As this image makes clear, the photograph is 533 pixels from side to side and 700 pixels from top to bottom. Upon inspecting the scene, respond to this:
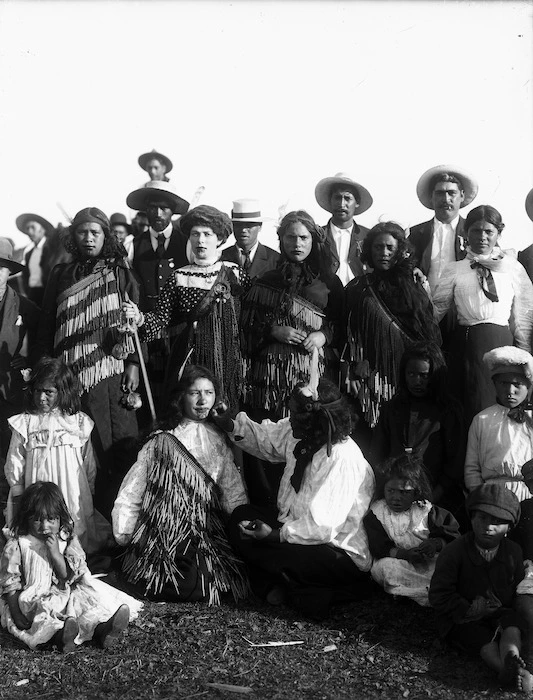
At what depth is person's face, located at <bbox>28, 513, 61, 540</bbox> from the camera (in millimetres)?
4594

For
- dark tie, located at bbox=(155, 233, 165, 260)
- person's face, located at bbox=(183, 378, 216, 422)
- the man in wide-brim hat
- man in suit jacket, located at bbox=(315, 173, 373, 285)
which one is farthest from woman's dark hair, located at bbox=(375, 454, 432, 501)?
the man in wide-brim hat

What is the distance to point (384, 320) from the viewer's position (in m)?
5.44

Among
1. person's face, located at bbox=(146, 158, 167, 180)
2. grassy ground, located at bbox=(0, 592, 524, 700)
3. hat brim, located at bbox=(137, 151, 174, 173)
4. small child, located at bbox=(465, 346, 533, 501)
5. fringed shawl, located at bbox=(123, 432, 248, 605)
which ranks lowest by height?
grassy ground, located at bbox=(0, 592, 524, 700)

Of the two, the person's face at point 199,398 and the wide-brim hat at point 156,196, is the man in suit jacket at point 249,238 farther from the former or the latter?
the person's face at point 199,398

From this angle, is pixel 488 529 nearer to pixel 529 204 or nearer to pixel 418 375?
pixel 418 375

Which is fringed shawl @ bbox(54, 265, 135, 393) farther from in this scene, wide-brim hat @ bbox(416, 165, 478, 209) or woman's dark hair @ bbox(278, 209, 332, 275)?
wide-brim hat @ bbox(416, 165, 478, 209)

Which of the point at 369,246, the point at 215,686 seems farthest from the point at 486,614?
the point at 369,246

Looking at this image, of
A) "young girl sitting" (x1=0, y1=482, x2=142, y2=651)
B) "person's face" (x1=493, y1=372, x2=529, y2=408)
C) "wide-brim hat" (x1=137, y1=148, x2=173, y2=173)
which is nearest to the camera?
"young girl sitting" (x1=0, y1=482, x2=142, y2=651)

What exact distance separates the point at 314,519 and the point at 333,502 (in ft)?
0.44

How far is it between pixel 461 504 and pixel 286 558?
1.11 m

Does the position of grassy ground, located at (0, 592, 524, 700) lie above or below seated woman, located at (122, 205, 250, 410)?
below

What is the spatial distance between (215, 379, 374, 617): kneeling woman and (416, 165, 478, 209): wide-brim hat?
1729 mm

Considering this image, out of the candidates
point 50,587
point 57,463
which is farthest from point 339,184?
point 50,587

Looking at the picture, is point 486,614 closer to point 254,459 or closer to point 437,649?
point 437,649
